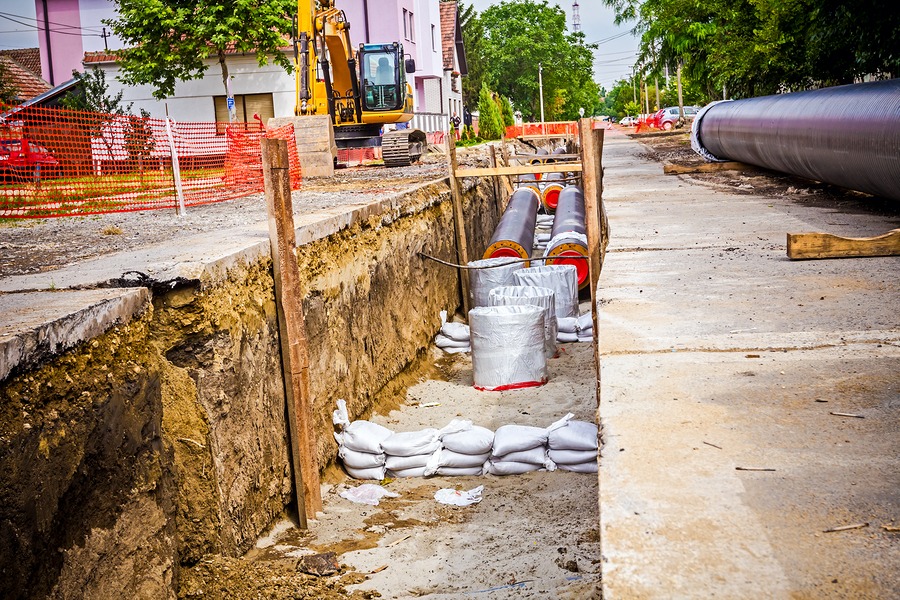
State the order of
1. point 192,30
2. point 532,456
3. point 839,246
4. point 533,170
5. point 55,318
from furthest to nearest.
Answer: point 192,30 → point 533,170 → point 532,456 → point 839,246 → point 55,318

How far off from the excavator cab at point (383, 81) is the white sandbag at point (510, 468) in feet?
46.8

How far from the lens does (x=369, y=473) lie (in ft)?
20.5

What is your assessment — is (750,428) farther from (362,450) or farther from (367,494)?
(362,450)

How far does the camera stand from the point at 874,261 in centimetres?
509

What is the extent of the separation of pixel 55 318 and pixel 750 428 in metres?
2.50

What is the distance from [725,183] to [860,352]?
773cm

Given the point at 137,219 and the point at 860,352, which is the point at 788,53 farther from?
the point at 860,352

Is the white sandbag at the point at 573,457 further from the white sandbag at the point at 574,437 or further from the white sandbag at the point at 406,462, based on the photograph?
the white sandbag at the point at 406,462

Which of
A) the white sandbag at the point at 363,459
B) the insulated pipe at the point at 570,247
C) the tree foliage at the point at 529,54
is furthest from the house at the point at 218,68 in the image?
the tree foliage at the point at 529,54

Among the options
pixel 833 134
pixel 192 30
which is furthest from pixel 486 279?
pixel 192 30

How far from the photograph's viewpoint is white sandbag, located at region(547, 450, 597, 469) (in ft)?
19.9

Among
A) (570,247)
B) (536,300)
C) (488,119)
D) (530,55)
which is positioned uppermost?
(530,55)

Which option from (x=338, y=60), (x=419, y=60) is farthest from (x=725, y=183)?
(x=419, y=60)

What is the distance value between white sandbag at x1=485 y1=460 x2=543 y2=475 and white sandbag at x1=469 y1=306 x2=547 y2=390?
6.42 ft
